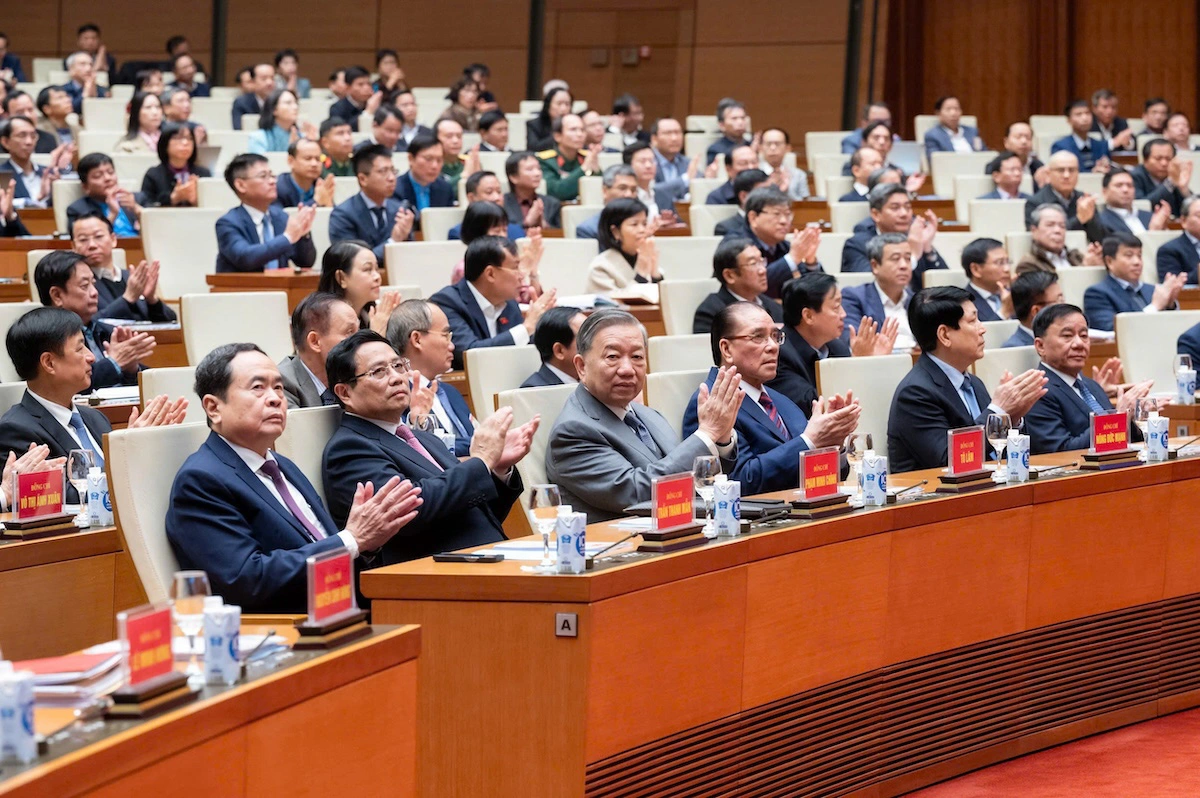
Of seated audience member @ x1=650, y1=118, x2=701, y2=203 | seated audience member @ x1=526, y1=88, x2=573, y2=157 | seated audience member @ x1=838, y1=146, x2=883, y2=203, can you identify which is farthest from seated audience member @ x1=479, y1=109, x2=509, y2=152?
seated audience member @ x1=838, y1=146, x2=883, y2=203

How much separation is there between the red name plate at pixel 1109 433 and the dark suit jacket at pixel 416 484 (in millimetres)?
1394

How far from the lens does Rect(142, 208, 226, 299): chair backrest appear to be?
5.95 metres

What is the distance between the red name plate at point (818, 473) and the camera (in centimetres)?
294

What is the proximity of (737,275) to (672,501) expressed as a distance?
247 centimetres

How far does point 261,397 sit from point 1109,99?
8926mm

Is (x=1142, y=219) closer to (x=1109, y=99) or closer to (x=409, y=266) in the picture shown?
(x=1109, y=99)

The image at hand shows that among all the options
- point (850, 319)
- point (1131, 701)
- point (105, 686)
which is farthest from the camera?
point (850, 319)

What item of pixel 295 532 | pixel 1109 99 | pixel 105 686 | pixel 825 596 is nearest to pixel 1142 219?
pixel 1109 99

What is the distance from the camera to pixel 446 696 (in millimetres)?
2408

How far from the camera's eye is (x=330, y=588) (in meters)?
2.07

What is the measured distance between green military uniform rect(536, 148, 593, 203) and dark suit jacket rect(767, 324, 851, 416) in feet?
12.7

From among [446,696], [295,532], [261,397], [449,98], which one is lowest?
[446,696]

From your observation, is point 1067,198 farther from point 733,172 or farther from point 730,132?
point 730,132

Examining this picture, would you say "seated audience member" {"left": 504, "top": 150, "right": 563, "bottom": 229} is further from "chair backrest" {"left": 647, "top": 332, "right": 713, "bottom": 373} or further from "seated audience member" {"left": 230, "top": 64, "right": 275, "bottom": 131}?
"seated audience member" {"left": 230, "top": 64, "right": 275, "bottom": 131}
